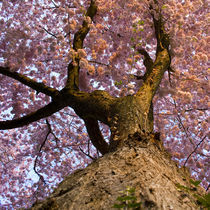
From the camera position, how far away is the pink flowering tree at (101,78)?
397 cm

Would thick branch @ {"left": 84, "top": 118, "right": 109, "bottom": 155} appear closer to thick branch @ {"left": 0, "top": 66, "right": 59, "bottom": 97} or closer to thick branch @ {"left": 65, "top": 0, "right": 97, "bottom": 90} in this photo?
thick branch @ {"left": 65, "top": 0, "right": 97, "bottom": 90}

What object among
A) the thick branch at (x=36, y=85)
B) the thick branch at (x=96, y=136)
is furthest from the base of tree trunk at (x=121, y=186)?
the thick branch at (x=36, y=85)

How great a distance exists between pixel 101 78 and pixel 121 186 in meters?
6.26

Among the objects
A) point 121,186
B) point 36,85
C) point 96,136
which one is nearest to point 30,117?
point 36,85

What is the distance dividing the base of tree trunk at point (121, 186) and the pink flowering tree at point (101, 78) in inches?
21.6

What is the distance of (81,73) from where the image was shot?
21.8 ft

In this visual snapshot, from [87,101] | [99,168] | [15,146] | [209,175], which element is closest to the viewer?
[99,168]

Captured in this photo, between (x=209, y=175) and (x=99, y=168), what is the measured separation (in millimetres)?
7268

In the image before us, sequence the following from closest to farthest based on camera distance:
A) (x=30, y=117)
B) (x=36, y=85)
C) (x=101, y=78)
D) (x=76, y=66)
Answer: (x=30, y=117) → (x=36, y=85) → (x=76, y=66) → (x=101, y=78)

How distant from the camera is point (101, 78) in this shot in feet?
24.9

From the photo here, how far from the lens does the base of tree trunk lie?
1.34m

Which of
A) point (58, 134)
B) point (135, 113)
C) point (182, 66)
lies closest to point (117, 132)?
point (135, 113)

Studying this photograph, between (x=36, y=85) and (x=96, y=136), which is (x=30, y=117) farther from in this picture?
(x=96, y=136)

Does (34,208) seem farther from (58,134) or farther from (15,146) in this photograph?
(15,146)
